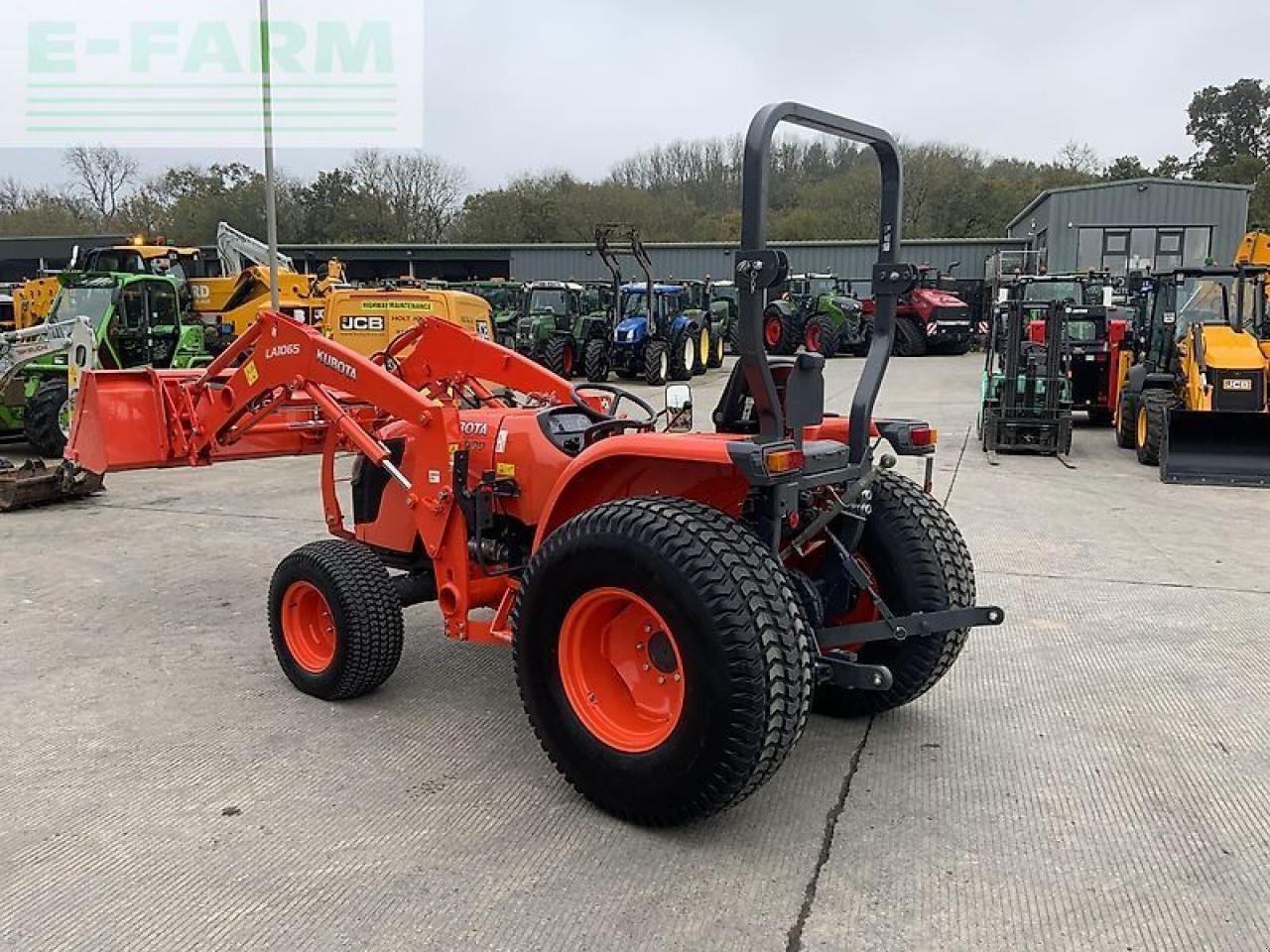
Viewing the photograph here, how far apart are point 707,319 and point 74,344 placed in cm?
1467

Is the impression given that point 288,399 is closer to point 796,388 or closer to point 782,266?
point 796,388

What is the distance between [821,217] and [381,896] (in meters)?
36.6

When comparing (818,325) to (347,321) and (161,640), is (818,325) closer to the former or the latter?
(347,321)

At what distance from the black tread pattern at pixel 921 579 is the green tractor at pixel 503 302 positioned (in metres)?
17.4

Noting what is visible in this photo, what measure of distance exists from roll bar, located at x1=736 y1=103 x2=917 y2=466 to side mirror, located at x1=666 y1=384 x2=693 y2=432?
2.36 ft

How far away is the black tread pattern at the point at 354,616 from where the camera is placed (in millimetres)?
3932

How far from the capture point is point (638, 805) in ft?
9.80

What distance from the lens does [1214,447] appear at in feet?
30.9

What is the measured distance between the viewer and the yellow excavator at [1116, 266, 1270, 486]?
9266 mm

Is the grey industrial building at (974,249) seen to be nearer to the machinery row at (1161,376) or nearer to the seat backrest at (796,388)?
the machinery row at (1161,376)

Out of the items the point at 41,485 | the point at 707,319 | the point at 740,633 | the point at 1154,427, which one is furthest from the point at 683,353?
the point at 740,633

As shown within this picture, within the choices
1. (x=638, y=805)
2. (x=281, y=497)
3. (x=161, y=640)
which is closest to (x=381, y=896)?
(x=638, y=805)

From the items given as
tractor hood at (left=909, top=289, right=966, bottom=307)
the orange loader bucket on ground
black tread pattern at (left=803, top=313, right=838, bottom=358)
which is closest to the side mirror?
the orange loader bucket on ground

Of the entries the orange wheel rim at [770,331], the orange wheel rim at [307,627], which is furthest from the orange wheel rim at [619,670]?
the orange wheel rim at [307,627]
